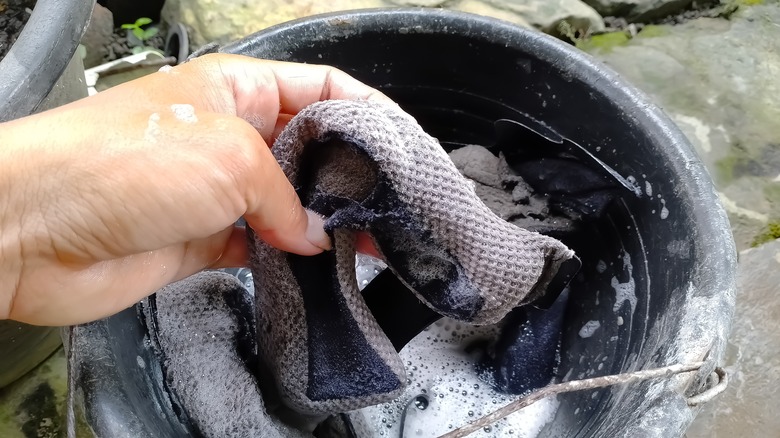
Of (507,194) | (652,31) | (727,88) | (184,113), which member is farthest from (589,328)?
(652,31)

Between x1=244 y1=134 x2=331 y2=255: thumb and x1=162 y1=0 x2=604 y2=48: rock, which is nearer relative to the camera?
x1=244 y1=134 x2=331 y2=255: thumb

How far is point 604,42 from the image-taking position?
1407 mm

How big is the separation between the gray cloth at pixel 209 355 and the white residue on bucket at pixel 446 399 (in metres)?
0.22

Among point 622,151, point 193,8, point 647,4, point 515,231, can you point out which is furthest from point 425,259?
point 647,4

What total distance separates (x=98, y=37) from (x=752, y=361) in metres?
1.41

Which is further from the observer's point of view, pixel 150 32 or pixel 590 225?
pixel 150 32

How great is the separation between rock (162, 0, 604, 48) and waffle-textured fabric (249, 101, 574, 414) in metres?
0.72

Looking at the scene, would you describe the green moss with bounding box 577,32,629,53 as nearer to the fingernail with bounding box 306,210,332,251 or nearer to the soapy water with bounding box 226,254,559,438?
the soapy water with bounding box 226,254,559,438

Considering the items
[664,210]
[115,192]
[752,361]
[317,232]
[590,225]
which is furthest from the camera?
[752,361]

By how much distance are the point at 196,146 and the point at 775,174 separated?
46.8 inches

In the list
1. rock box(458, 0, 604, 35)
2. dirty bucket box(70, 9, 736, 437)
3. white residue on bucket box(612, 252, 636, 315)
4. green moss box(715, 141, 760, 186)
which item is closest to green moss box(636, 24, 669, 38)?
rock box(458, 0, 604, 35)

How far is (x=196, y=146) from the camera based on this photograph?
435 mm

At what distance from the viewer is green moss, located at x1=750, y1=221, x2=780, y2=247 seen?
3.80 ft

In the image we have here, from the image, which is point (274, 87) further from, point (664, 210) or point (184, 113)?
point (664, 210)
